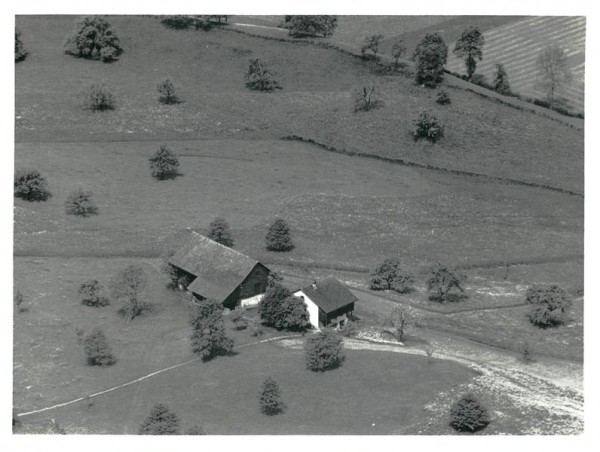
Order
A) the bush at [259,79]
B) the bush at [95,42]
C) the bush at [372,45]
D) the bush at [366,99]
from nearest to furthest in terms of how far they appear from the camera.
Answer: the bush at [366,99] → the bush at [259,79] → the bush at [95,42] → the bush at [372,45]

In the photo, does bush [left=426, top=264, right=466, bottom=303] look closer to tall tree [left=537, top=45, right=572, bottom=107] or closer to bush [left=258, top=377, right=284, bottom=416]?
bush [left=258, top=377, right=284, bottom=416]

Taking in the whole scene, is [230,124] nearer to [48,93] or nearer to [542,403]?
[48,93]

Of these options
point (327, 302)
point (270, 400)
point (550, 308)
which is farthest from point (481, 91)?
point (270, 400)

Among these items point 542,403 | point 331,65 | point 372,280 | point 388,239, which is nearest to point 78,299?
point 372,280

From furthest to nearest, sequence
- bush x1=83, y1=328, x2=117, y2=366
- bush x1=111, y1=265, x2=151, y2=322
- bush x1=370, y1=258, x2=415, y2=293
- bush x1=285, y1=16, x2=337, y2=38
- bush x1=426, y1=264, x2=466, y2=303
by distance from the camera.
→ bush x1=285, y1=16, x2=337, y2=38 → bush x1=370, y1=258, x2=415, y2=293 → bush x1=426, y1=264, x2=466, y2=303 → bush x1=111, y1=265, x2=151, y2=322 → bush x1=83, y1=328, x2=117, y2=366

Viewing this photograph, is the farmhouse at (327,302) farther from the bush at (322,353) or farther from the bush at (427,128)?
the bush at (427,128)

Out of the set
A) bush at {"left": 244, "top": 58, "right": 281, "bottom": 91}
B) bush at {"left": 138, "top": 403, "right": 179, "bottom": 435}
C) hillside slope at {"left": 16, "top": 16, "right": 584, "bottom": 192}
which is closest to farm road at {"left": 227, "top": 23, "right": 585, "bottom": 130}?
hillside slope at {"left": 16, "top": 16, "right": 584, "bottom": 192}

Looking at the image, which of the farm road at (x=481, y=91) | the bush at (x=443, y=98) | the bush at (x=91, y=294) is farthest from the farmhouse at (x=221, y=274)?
the farm road at (x=481, y=91)
